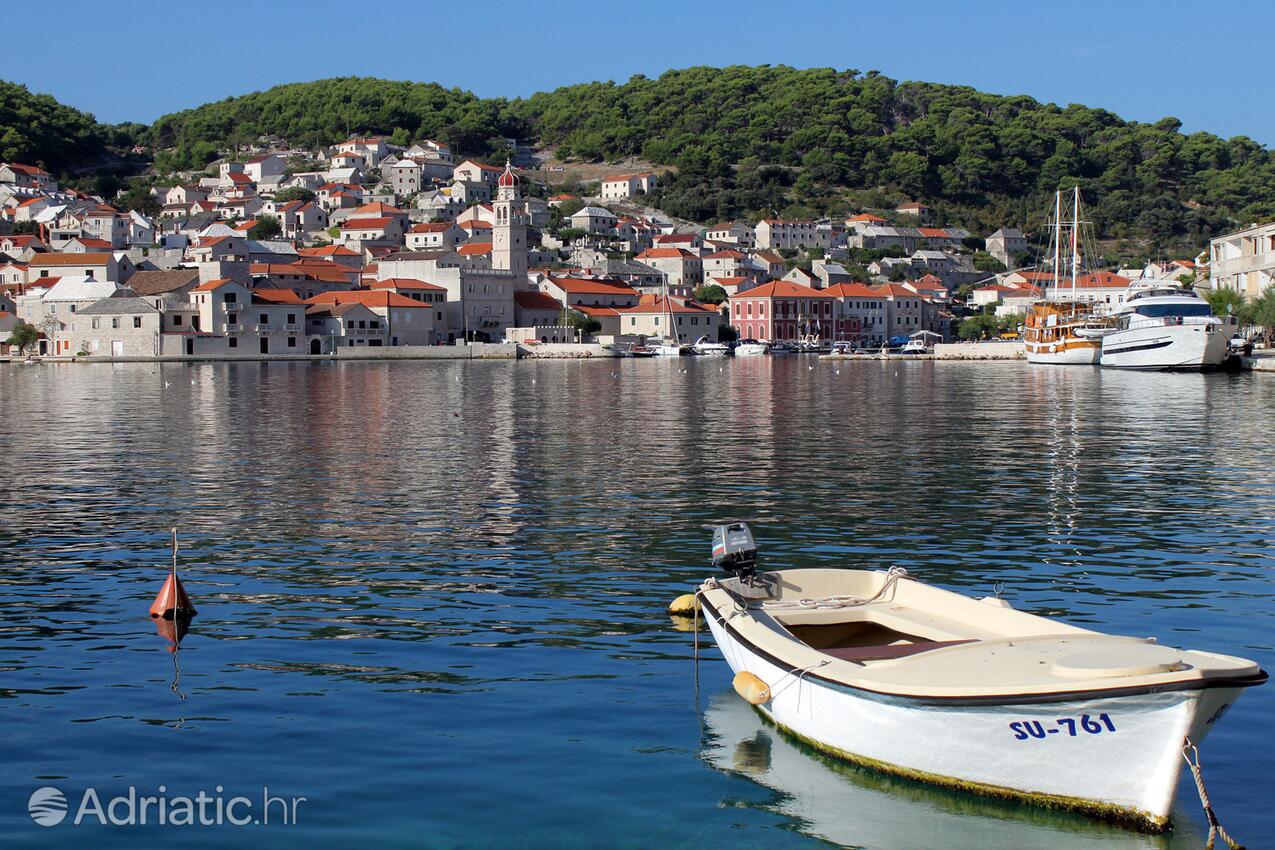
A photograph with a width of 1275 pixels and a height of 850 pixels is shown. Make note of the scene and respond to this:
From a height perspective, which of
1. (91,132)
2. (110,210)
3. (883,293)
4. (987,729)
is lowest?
(987,729)

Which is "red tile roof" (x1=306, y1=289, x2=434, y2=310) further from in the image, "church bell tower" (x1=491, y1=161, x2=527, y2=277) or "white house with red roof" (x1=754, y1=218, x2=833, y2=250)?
"white house with red roof" (x1=754, y1=218, x2=833, y2=250)

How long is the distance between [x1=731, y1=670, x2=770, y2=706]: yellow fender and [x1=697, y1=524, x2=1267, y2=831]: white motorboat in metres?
0.01

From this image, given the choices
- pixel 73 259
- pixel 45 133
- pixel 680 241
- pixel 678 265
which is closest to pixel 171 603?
pixel 73 259

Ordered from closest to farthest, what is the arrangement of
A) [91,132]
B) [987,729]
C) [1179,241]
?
[987,729], [1179,241], [91,132]

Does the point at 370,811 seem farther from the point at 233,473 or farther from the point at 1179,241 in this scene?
the point at 1179,241

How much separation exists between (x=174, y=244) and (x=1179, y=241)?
129743 mm

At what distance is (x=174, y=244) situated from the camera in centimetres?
13112

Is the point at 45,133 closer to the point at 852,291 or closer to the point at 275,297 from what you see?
the point at 275,297

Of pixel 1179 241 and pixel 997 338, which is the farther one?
pixel 1179 241

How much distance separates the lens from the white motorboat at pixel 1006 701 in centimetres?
732

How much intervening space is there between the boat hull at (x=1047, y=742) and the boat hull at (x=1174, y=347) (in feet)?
199

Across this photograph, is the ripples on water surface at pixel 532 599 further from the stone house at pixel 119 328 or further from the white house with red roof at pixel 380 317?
the white house with red roof at pixel 380 317

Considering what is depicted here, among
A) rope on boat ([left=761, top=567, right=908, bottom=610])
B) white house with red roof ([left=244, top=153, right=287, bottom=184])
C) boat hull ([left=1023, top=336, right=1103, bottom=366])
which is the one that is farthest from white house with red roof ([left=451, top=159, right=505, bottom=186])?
rope on boat ([left=761, top=567, right=908, bottom=610])

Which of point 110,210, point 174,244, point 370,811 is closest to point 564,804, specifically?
point 370,811
